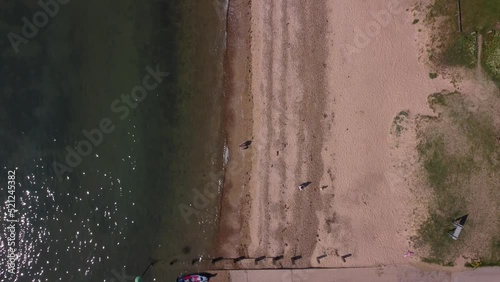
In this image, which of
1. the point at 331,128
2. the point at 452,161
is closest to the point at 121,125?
the point at 331,128

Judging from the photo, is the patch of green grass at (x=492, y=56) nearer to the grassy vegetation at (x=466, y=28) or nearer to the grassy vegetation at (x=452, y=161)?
the grassy vegetation at (x=466, y=28)

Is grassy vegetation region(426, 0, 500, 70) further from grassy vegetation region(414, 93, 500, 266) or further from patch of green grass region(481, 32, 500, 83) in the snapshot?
grassy vegetation region(414, 93, 500, 266)

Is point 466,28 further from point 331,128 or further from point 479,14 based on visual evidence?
point 331,128

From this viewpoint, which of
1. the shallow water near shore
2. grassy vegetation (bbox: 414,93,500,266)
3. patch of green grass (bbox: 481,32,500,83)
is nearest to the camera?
patch of green grass (bbox: 481,32,500,83)

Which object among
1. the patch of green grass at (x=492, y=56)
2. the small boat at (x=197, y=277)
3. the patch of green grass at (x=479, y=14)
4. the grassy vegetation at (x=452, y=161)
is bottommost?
the small boat at (x=197, y=277)

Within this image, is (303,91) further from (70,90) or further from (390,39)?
(70,90)

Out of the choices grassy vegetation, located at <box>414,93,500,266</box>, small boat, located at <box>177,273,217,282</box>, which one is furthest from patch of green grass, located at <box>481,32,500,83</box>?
small boat, located at <box>177,273,217,282</box>

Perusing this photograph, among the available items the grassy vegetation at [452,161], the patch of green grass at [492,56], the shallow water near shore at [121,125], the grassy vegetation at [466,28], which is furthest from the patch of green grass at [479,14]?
the shallow water near shore at [121,125]

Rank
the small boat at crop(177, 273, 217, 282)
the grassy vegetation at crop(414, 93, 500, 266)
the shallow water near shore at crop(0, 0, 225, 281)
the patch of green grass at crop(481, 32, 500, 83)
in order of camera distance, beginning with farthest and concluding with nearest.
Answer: the shallow water near shore at crop(0, 0, 225, 281) → the small boat at crop(177, 273, 217, 282) → the grassy vegetation at crop(414, 93, 500, 266) → the patch of green grass at crop(481, 32, 500, 83)
